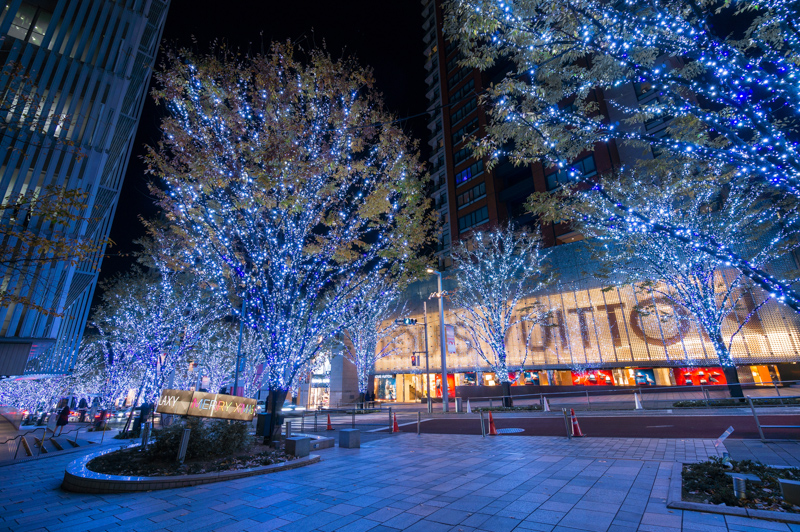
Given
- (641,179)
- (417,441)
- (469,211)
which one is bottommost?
(417,441)

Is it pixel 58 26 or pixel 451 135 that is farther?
pixel 451 135

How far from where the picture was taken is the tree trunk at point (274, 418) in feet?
32.2

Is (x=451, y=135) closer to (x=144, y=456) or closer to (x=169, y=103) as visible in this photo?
(x=169, y=103)

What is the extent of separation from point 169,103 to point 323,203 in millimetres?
5470

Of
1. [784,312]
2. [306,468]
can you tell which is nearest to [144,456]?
[306,468]

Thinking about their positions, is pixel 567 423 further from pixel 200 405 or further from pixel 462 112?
pixel 462 112

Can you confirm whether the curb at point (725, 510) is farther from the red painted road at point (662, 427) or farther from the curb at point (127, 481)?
the curb at point (127, 481)

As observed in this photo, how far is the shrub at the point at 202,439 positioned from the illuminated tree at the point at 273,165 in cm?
190

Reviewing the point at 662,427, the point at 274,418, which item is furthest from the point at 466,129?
the point at 274,418

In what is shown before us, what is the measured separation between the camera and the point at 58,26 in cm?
1484

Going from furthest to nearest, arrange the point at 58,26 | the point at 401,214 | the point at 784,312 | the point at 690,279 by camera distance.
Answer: the point at 784,312 < the point at 690,279 < the point at 58,26 < the point at 401,214

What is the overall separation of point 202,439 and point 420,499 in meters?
5.65

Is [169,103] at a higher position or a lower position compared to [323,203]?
higher

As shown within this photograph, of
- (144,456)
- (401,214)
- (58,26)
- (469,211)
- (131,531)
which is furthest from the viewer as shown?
(469,211)
